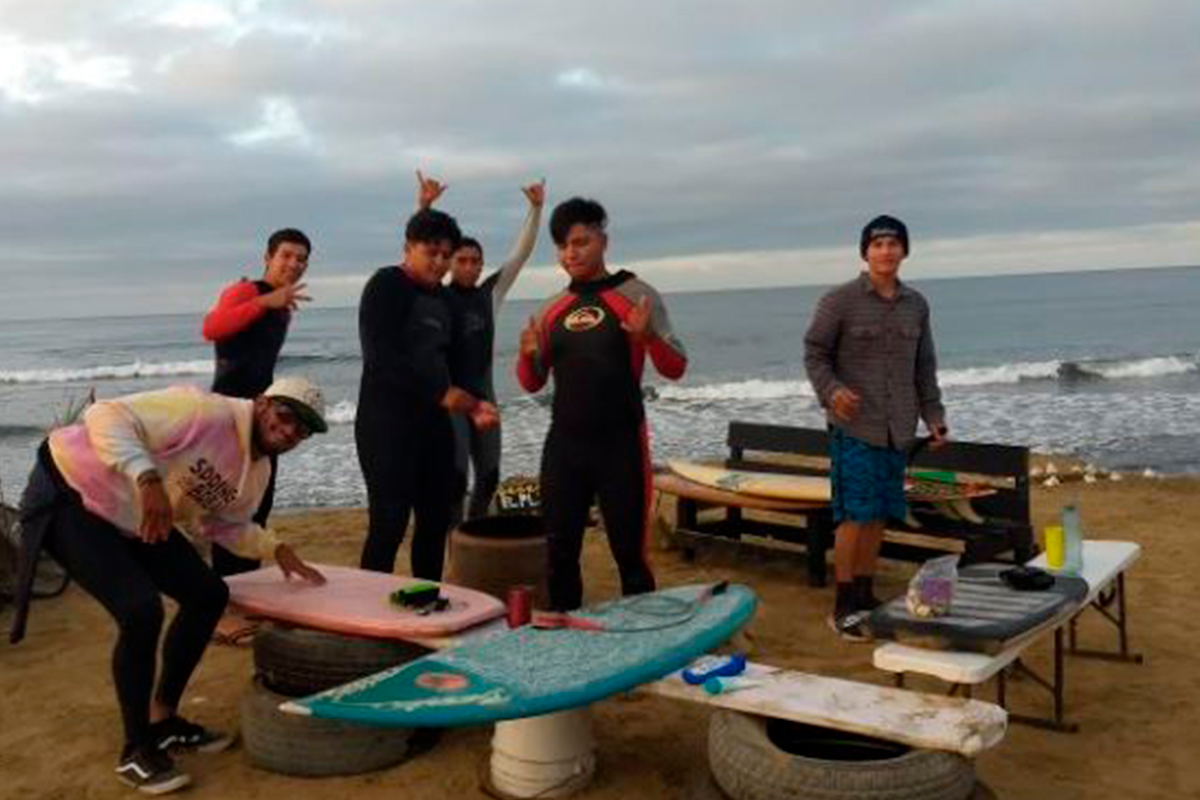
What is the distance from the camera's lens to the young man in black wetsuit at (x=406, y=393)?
499cm

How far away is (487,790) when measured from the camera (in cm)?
380

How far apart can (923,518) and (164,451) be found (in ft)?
15.0

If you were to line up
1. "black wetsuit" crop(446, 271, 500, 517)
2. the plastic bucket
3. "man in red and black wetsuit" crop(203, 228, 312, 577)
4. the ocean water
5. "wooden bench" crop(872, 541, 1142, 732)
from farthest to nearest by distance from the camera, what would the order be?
the ocean water, "black wetsuit" crop(446, 271, 500, 517), "man in red and black wetsuit" crop(203, 228, 312, 577), the plastic bucket, "wooden bench" crop(872, 541, 1142, 732)

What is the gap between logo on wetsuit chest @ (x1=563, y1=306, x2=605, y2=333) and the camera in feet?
15.3

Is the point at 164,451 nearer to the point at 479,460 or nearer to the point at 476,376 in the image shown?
the point at 476,376

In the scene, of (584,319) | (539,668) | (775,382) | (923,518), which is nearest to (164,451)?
(539,668)

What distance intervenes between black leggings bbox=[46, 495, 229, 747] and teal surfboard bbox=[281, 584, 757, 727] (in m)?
0.72

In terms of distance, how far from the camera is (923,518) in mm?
6656

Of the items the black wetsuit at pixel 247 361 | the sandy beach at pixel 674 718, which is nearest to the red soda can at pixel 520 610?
the sandy beach at pixel 674 718

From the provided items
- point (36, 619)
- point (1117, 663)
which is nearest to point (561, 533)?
point (1117, 663)

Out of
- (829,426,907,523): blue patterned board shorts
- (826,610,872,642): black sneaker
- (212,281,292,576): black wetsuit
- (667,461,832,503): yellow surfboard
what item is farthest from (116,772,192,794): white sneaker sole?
(667,461,832,503): yellow surfboard

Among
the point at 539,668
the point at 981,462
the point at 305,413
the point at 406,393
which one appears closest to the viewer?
the point at 539,668

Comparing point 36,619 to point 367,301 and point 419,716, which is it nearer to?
point 367,301

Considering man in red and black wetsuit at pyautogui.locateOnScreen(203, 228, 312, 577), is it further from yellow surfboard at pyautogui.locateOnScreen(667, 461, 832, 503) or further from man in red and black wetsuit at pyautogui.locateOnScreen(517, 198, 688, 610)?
yellow surfboard at pyautogui.locateOnScreen(667, 461, 832, 503)
